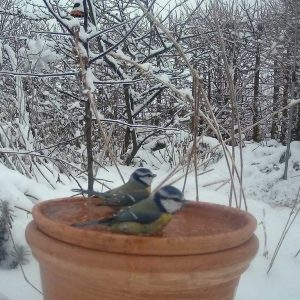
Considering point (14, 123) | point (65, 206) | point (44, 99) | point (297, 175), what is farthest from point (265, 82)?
point (65, 206)

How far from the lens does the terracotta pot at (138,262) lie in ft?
3.64

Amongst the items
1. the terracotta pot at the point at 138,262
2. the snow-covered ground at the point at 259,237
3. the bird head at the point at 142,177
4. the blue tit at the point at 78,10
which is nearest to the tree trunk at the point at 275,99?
the snow-covered ground at the point at 259,237

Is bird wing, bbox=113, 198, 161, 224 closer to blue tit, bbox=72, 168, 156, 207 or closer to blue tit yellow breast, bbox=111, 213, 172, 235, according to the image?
blue tit yellow breast, bbox=111, 213, 172, 235

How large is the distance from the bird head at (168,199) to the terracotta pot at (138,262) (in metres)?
0.07

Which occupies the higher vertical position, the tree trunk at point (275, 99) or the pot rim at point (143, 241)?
the pot rim at point (143, 241)

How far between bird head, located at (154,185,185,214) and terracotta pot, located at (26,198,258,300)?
0.23 feet

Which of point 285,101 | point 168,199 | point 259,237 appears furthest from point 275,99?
point 168,199

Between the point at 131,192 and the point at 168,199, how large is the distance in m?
0.20

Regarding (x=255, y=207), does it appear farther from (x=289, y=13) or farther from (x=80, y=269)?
(x=289, y=13)

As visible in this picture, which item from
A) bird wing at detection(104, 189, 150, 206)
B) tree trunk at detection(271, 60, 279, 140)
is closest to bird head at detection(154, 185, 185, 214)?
bird wing at detection(104, 189, 150, 206)

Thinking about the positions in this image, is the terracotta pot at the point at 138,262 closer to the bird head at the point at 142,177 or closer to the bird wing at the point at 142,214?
the bird wing at the point at 142,214

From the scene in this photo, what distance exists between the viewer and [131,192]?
134 cm

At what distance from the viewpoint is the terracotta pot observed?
1110 mm

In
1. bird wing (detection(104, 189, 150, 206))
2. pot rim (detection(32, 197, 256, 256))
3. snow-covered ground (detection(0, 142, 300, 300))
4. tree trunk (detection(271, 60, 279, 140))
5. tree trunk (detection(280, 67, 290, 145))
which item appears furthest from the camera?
tree trunk (detection(271, 60, 279, 140))
